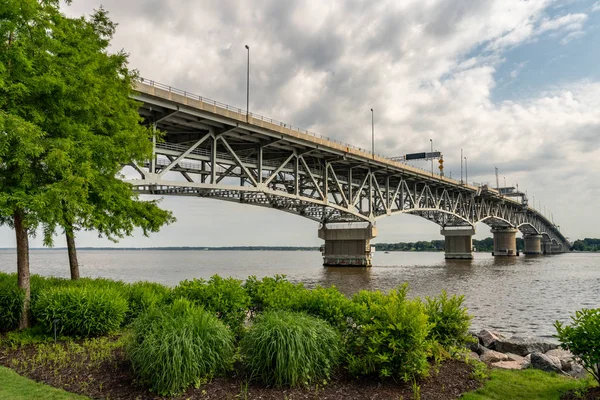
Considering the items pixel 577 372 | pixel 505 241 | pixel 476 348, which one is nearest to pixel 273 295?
pixel 476 348

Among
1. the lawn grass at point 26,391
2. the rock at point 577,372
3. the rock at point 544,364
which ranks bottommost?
the rock at point 577,372

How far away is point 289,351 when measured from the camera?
6.95 m

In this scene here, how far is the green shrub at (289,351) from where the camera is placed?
6.98 m

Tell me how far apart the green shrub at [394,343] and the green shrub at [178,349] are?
2387mm

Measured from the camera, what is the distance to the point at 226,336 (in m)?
7.67

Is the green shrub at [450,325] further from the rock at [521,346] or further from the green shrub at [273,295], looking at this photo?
the rock at [521,346]

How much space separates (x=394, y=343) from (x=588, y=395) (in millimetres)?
3317

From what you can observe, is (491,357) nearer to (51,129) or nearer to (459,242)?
(51,129)

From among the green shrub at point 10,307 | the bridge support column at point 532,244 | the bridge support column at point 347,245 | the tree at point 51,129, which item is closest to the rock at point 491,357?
the tree at point 51,129

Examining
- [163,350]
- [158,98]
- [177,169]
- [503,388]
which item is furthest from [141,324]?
[177,169]

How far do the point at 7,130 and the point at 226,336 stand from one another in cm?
709

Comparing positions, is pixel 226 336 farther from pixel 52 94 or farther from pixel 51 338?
pixel 52 94

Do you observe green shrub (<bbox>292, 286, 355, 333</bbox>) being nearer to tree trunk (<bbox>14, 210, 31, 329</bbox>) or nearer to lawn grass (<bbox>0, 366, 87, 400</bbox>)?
lawn grass (<bbox>0, 366, 87, 400</bbox>)

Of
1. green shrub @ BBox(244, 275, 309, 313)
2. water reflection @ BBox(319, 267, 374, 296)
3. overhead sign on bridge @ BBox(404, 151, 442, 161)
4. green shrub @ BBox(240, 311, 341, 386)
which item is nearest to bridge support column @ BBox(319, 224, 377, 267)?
water reflection @ BBox(319, 267, 374, 296)
